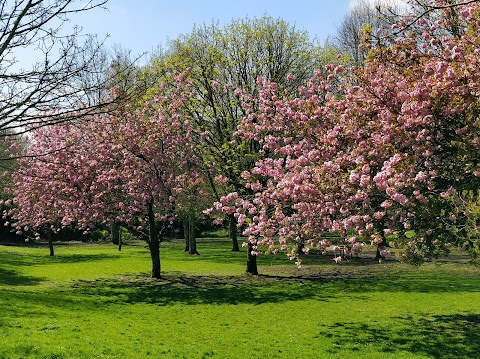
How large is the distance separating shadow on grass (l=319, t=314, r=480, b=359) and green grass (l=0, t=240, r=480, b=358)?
3 cm

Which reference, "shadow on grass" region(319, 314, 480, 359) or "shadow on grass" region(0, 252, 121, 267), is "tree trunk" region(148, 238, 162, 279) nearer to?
"shadow on grass" region(0, 252, 121, 267)

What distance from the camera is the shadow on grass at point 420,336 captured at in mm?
13141

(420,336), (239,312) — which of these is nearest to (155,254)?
(239,312)

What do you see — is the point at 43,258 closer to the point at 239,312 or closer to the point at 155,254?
the point at 155,254

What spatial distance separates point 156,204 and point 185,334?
13.0m

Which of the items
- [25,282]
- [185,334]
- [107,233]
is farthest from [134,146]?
[107,233]

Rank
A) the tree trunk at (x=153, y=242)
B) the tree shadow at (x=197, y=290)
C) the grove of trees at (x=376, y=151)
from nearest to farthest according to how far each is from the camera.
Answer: the grove of trees at (x=376, y=151) → the tree shadow at (x=197, y=290) → the tree trunk at (x=153, y=242)

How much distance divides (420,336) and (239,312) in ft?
22.7

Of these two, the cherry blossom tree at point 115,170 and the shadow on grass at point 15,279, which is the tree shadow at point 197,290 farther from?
the shadow on grass at point 15,279

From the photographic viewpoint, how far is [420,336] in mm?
14656

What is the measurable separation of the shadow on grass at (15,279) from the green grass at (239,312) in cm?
11

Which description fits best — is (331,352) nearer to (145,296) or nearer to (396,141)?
(396,141)

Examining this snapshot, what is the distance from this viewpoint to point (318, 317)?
703 inches

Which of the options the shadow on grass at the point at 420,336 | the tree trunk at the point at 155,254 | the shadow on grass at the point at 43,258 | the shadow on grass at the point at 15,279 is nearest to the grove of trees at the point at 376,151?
the shadow on grass at the point at 420,336
